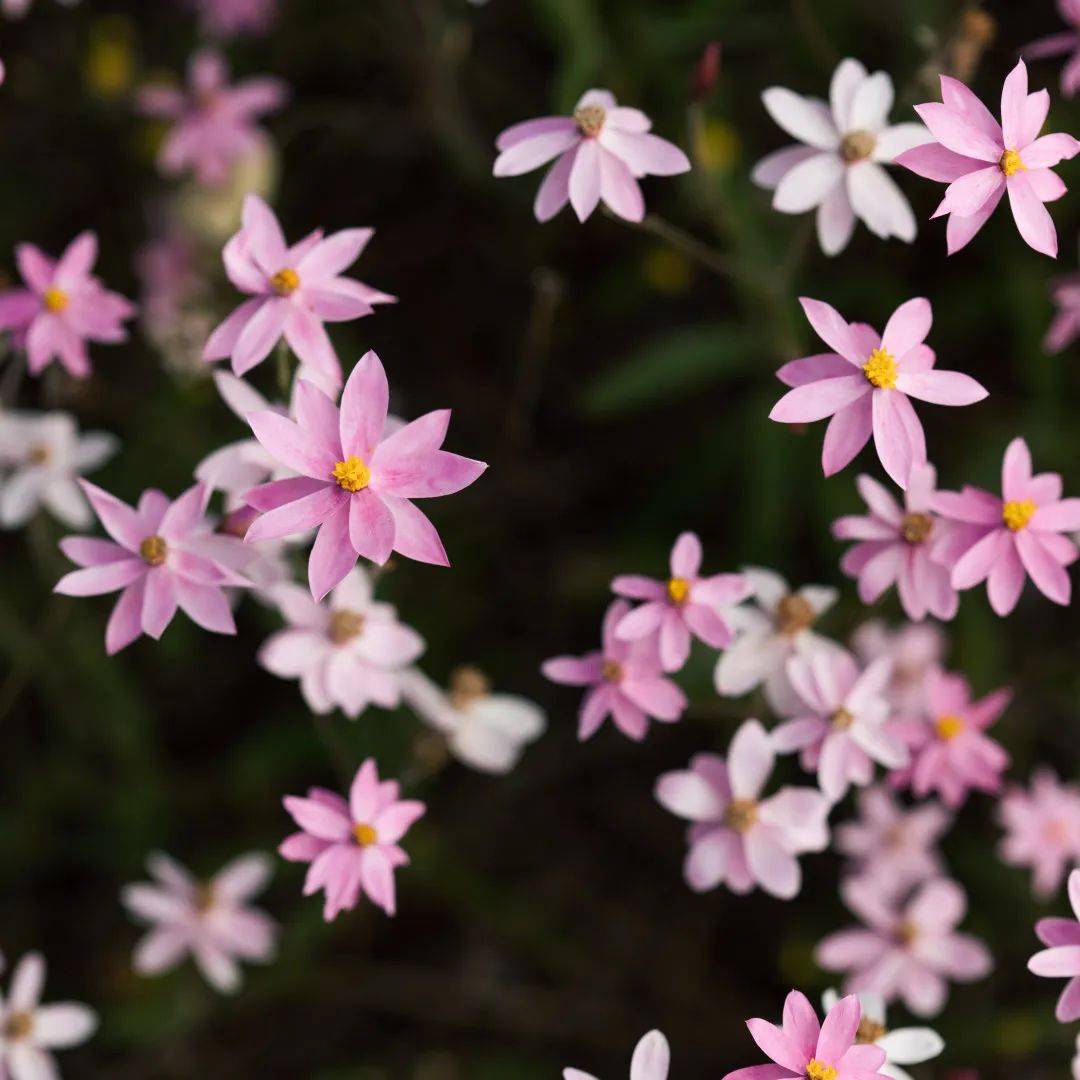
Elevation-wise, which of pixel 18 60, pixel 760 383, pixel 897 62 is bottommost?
pixel 760 383

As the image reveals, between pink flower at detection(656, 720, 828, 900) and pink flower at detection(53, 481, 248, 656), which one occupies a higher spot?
pink flower at detection(53, 481, 248, 656)

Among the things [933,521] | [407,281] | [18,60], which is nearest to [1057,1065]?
→ [933,521]

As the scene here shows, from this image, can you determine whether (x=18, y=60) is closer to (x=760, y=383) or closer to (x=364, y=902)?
(x=760, y=383)

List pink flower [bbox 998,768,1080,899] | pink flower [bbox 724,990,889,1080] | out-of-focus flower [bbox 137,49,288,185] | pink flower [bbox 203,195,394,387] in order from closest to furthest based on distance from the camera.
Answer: pink flower [bbox 724,990,889,1080]
pink flower [bbox 203,195,394,387]
pink flower [bbox 998,768,1080,899]
out-of-focus flower [bbox 137,49,288,185]

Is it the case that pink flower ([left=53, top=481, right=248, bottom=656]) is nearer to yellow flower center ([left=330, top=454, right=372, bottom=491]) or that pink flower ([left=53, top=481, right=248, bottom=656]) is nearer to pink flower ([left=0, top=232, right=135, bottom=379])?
yellow flower center ([left=330, top=454, right=372, bottom=491])

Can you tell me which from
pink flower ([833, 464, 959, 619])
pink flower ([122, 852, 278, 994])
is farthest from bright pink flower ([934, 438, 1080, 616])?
pink flower ([122, 852, 278, 994])

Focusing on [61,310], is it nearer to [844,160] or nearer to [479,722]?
[479,722]

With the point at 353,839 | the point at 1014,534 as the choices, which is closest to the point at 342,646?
the point at 353,839
